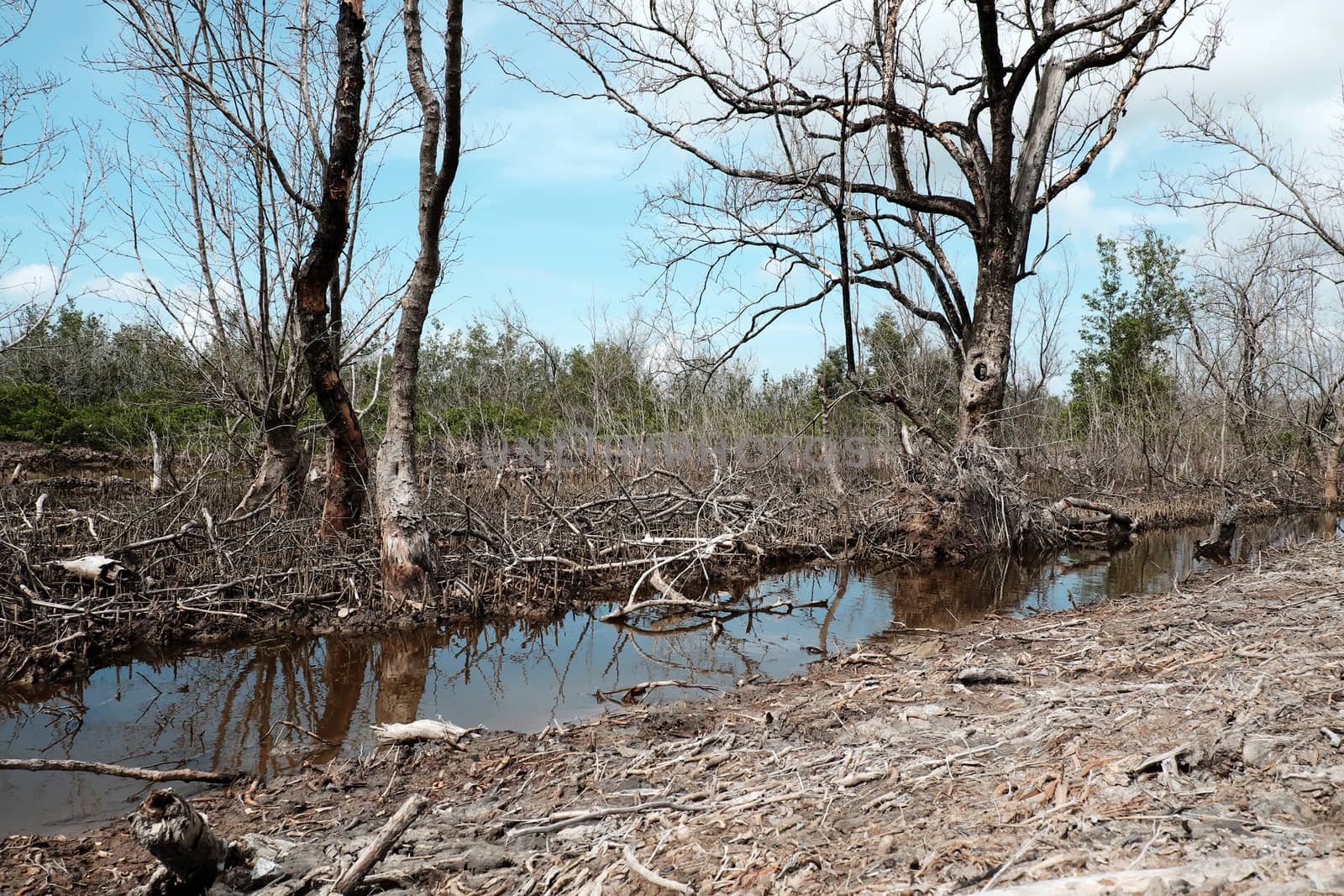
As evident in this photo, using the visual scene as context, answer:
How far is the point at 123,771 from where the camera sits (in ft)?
12.6

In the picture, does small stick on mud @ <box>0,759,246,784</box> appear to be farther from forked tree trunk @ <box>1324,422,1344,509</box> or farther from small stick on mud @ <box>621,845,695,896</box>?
forked tree trunk @ <box>1324,422,1344,509</box>

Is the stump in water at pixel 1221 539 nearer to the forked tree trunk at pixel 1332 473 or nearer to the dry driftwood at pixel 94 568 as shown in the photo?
the forked tree trunk at pixel 1332 473

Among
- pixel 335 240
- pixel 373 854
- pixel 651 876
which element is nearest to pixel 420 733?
pixel 373 854

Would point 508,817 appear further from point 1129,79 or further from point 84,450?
point 84,450

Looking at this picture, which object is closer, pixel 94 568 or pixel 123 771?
pixel 123 771

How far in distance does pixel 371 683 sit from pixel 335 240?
4329mm

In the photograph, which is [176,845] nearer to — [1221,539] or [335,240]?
[335,240]

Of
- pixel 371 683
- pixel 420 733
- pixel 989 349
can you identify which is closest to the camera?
pixel 420 733

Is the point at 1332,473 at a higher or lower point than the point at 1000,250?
lower

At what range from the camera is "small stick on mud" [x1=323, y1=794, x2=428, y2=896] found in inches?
99.5

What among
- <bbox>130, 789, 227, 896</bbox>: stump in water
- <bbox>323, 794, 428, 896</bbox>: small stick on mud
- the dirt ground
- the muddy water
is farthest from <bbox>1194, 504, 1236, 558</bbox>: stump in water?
<bbox>130, 789, 227, 896</bbox>: stump in water

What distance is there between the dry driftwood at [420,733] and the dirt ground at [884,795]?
0.23ft

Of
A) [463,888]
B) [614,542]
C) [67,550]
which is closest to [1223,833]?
[463,888]

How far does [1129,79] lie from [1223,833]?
1290cm
